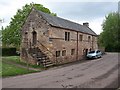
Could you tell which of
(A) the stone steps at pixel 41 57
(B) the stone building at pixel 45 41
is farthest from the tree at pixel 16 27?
(A) the stone steps at pixel 41 57

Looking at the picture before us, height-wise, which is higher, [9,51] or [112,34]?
[112,34]

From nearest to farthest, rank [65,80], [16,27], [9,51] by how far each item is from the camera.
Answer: [65,80]
[9,51]
[16,27]

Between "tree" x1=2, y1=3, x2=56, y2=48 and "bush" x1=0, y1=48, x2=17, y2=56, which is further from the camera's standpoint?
"tree" x1=2, y1=3, x2=56, y2=48

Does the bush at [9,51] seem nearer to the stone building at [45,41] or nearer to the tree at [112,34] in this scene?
the stone building at [45,41]

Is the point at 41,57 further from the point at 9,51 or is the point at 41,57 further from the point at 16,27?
the point at 16,27

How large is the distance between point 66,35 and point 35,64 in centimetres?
976

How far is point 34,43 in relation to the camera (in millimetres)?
35031

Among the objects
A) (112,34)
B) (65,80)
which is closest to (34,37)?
(112,34)

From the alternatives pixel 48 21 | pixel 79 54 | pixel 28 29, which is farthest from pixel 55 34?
pixel 79 54

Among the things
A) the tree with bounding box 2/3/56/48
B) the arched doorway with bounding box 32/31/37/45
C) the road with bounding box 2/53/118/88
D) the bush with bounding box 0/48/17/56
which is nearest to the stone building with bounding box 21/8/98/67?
the arched doorway with bounding box 32/31/37/45

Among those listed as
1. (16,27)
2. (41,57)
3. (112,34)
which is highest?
(16,27)

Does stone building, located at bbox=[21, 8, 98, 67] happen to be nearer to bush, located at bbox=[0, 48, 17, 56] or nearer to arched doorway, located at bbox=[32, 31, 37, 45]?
arched doorway, located at bbox=[32, 31, 37, 45]

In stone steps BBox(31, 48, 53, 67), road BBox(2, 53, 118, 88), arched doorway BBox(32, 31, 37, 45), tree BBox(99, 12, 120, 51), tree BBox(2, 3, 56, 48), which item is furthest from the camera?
tree BBox(2, 3, 56, 48)

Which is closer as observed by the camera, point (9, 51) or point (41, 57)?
point (41, 57)
